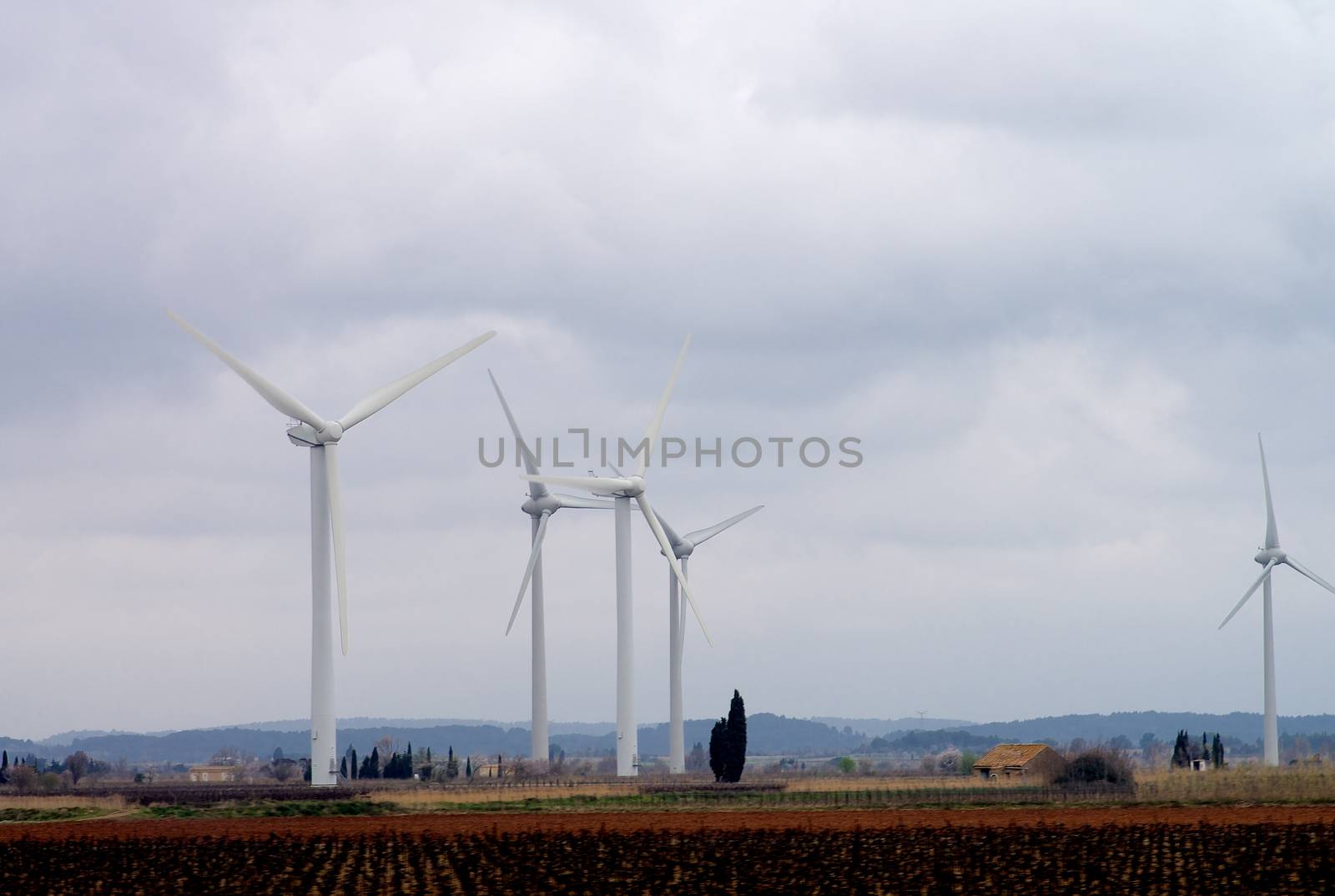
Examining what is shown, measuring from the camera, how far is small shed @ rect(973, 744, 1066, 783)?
99.1 m

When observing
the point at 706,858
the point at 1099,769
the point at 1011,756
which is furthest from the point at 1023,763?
the point at 706,858

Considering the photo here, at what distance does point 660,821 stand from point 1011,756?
49.3 m

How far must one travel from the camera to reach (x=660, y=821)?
6525 centimetres

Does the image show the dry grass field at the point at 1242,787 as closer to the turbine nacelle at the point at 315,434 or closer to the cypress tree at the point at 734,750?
the cypress tree at the point at 734,750

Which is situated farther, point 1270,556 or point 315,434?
point 1270,556

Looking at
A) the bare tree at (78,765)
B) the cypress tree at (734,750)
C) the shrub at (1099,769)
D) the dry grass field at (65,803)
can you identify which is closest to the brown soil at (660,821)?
the dry grass field at (65,803)

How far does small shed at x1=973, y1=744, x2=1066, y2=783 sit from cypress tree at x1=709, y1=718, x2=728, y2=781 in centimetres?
1519

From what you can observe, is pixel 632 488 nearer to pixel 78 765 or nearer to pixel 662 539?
pixel 662 539

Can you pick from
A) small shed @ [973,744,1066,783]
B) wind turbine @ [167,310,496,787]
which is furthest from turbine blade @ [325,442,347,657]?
small shed @ [973,744,1066,783]

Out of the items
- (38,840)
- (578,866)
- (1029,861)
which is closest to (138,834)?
(38,840)

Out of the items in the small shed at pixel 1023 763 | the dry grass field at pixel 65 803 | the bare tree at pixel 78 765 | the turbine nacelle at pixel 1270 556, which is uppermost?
the turbine nacelle at pixel 1270 556

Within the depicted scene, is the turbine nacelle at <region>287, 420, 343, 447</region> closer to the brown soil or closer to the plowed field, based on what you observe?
the brown soil

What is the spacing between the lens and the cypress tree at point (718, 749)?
339ft

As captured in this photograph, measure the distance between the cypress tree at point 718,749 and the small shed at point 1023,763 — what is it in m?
15.2
